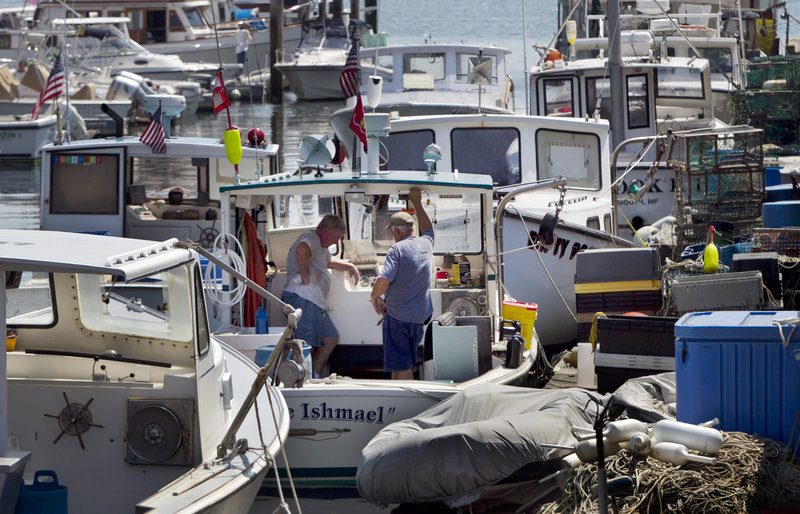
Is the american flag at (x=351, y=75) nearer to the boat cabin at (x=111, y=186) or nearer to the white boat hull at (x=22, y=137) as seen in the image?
the boat cabin at (x=111, y=186)

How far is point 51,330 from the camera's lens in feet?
20.0

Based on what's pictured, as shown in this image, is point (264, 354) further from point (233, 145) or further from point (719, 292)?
point (719, 292)

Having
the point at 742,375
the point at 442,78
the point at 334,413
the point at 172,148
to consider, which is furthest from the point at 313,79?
the point at 742,375

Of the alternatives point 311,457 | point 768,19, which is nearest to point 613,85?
point 311,457

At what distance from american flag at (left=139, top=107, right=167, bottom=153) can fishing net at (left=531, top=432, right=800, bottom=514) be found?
23.6 ft

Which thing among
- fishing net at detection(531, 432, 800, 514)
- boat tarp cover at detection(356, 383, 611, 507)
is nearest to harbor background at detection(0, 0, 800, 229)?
boat tarp cover at detection(356, 383, 611, 507)

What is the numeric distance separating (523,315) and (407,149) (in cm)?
423

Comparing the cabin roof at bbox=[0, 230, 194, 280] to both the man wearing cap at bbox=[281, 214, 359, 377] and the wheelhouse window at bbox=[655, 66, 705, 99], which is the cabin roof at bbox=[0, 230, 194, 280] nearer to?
the man wearing cap at bbox=[281, 214, 359, 377]

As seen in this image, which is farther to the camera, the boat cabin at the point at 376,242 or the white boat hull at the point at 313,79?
the white boat hull at the point at 313,79

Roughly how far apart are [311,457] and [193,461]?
1.72 metres

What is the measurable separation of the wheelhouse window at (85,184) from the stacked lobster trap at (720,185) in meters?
5.80

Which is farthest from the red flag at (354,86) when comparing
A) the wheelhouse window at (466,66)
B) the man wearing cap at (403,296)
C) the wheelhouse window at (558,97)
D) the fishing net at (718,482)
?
the wheelhouse window at (466,66)

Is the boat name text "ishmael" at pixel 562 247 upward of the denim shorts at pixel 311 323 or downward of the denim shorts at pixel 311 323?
upward

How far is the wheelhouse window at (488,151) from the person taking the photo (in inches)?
464
